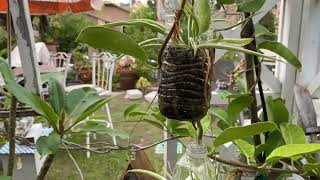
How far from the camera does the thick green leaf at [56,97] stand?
0.61 meters

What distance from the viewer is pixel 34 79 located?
64cm

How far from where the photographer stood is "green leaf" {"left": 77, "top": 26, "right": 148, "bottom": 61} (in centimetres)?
40

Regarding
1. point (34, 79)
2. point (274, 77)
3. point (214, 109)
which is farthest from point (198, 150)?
point (274, 77)

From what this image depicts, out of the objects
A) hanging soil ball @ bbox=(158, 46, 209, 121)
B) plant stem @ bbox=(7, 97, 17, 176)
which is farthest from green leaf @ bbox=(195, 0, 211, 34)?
plant stem @ bbox=(7, 97, 17, 176)

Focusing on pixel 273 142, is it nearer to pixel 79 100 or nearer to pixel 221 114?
pixel 221 114

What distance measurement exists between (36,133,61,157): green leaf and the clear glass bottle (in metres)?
0.18

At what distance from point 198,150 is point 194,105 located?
0.09 meters

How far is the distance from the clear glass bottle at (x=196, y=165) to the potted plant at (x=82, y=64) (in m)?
5.96

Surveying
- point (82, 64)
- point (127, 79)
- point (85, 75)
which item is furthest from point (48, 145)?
point (82, 64)

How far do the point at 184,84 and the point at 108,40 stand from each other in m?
0.10

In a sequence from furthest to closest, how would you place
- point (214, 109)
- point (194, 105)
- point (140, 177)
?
point (214, 109)
point (140, 177)
point (194, 105)

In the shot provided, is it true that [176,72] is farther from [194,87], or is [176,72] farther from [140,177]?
[140,177]

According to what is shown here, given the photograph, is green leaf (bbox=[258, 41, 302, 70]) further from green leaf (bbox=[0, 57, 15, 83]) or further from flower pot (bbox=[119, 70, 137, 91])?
flower pot (bbox=[119, 70, 137, 91])

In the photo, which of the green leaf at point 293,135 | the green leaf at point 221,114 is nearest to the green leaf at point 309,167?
the green leaf at point 293,135
